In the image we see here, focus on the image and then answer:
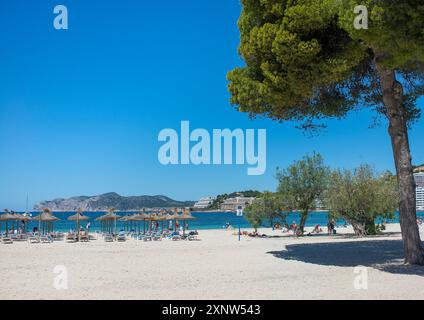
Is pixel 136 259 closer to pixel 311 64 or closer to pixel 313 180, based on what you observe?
pixel 311 64

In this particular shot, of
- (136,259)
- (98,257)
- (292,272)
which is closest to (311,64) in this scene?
(292,272)

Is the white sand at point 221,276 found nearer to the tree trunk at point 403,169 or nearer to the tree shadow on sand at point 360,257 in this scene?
the tree shadow on sand at point 360,257

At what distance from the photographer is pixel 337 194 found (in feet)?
89.8

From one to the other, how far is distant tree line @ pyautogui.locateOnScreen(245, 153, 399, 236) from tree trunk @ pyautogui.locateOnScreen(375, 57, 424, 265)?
14.1m

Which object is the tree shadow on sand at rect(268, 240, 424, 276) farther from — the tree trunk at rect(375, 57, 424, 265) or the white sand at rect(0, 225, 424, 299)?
the tree trunk at rect(375, 57, 424, 265)

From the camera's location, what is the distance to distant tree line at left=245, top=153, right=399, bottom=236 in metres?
26.7

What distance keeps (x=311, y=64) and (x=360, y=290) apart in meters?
6.36

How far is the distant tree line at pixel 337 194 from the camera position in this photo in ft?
87.5

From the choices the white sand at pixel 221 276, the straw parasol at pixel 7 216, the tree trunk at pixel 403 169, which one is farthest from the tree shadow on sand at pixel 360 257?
the straw parasol at pixel 7 216

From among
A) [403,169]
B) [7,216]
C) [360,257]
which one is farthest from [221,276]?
[7,216]

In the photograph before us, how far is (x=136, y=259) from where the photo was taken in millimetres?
16031

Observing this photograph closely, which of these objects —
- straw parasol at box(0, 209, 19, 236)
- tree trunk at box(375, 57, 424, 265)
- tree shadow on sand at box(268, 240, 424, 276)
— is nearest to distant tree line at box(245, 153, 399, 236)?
tree shadow on sand at box(268, 240, 424, 276)

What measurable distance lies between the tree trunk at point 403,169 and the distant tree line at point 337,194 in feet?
46.3
